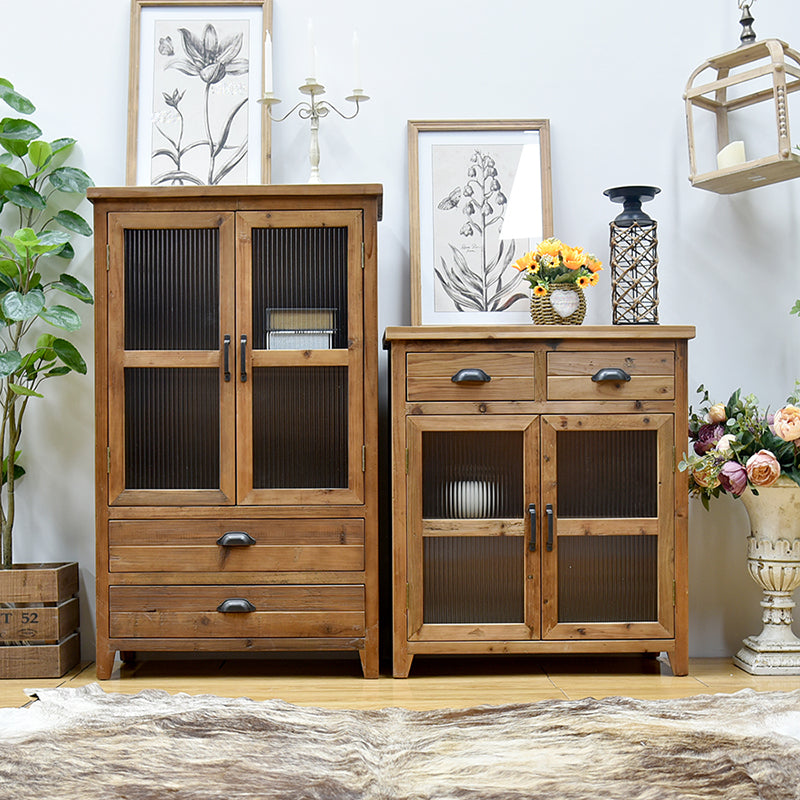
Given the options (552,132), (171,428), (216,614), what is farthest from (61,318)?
(552,132)

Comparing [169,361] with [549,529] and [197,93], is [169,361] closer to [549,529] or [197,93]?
[197,93]

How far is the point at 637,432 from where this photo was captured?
2439 mm

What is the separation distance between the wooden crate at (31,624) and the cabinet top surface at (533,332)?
125 cm

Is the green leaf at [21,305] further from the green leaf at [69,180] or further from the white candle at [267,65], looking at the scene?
the white candle at [267,65]

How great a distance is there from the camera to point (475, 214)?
278 cm

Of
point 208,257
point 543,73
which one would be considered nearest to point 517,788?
point 208,257

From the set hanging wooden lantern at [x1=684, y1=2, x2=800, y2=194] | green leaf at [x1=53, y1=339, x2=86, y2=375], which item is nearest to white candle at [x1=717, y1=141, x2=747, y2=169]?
hanging wooden lantern at [x1=684, y1=2, x2=800, y2=194]

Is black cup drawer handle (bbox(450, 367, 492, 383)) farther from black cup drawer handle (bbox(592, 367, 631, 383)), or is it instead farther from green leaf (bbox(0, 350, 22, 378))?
green leaf (bbox(0, 350, 22, 378))

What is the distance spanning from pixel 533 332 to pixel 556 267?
0.23m

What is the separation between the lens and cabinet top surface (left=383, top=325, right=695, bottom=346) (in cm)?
240

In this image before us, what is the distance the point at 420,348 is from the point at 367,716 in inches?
39.4

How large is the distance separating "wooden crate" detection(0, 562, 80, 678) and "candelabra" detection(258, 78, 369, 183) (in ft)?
4.71

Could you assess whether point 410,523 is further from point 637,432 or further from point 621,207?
point 621,207

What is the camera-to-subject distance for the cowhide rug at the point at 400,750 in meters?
1.57
